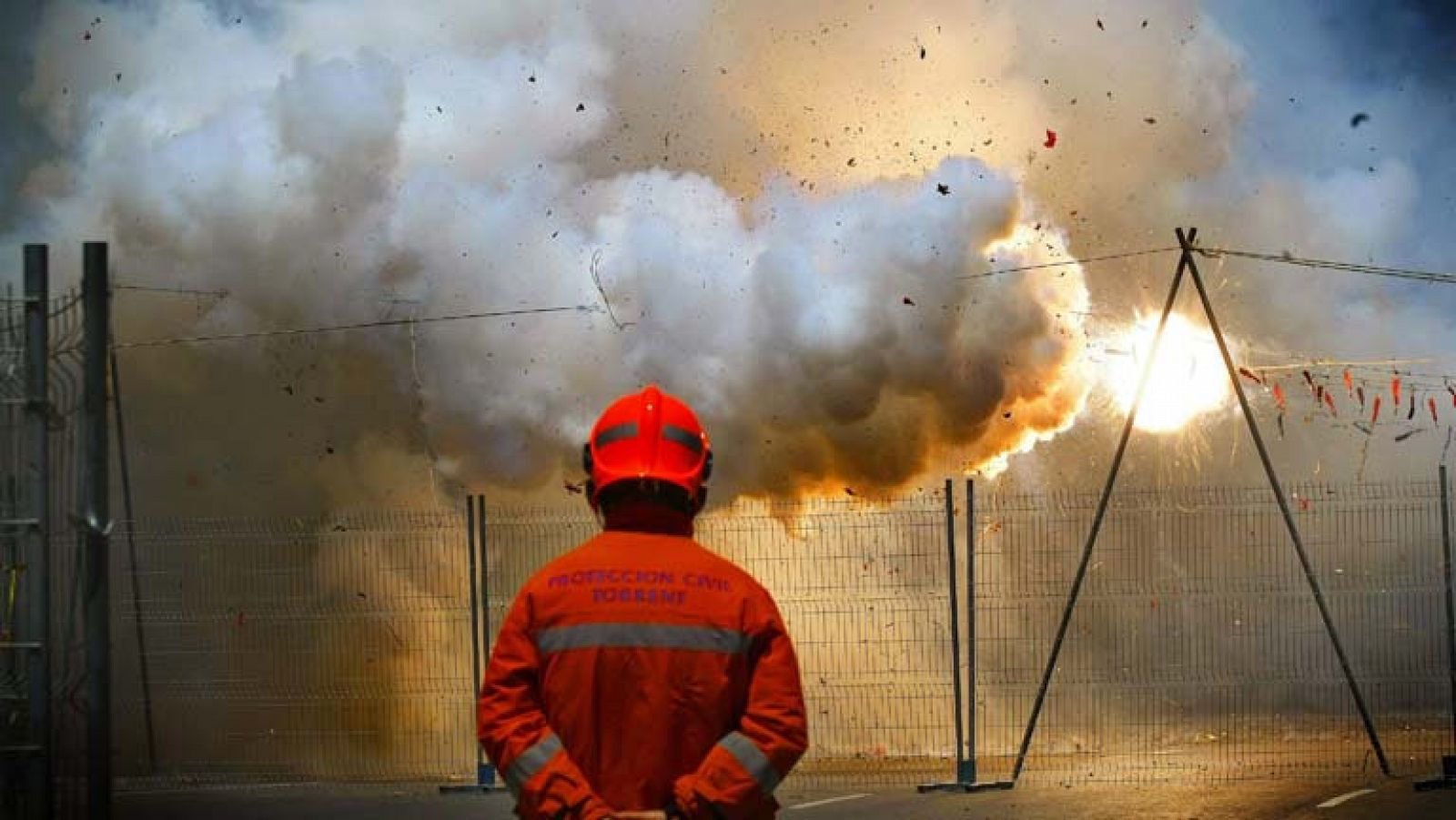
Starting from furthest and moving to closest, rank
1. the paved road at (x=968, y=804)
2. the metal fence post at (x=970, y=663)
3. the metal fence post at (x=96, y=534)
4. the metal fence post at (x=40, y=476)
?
the metal fence post at (x=970, y=663), the paved road at (x=968, y=804), the metal fence post at (x=40, y=476), the metal fence post at (x=96, y=534)

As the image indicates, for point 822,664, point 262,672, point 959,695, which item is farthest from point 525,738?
point 262,672

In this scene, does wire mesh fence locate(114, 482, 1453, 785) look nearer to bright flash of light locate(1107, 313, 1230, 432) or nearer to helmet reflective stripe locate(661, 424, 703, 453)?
bright flash of light locate(1107, 313, 1230, 432)

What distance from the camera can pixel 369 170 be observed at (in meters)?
22.6

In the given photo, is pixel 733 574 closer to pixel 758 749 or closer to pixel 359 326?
pixel 758 749

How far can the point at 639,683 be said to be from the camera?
544cm

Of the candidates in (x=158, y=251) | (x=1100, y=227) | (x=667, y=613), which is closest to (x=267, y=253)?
(x=158, y=251)

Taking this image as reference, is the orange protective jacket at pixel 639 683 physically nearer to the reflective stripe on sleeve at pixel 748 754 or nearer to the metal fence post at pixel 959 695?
the reflective stripe on sleeve at pixel 748 754

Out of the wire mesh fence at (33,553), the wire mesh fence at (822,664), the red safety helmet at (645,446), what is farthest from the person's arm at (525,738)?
the wire mesh fence at (822,664)

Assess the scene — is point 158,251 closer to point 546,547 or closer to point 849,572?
point 546,547

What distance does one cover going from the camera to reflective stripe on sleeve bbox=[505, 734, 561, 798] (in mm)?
5344

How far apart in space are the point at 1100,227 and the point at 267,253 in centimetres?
1175

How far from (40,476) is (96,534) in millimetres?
724

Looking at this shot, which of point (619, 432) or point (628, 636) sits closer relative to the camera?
point (628, 636)

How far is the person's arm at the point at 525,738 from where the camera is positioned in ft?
17.4
